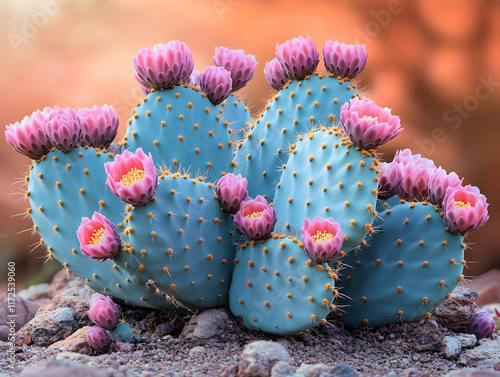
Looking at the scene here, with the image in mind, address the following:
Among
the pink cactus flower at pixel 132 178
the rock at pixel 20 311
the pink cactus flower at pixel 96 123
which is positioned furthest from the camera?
the rock at pixel 20 311

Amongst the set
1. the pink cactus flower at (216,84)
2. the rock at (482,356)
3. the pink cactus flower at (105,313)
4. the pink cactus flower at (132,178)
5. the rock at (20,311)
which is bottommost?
Result: the rock at (20,311)

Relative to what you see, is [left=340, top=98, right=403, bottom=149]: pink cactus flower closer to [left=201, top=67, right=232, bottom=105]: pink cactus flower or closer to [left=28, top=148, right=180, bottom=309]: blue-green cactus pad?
[left=201, top=67, right=232, bottom=105]: pink cactus flower

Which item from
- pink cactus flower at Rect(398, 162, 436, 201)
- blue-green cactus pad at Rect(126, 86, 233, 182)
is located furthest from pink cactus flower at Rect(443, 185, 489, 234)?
blue-green cactus pad at Rect(126, 86, 233, 182)

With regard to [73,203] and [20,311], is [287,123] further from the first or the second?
[20,311]

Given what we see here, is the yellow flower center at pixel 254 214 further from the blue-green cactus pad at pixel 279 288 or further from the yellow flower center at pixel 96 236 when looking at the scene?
the yellow flower center at pixel 96 236

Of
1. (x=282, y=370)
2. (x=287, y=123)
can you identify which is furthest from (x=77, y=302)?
(x=282, y=370)

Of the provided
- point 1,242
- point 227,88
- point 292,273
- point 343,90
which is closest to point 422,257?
point 292,273

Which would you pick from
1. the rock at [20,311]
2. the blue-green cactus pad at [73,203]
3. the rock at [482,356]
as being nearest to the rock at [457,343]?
the rock at [482,356]

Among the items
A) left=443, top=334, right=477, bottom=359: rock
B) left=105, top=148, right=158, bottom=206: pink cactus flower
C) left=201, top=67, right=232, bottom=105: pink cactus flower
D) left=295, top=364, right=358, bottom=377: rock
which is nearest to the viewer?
left=295, top=364, right=358, bottom=377: rock
